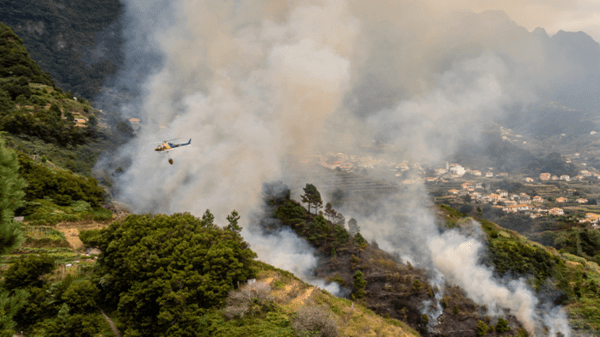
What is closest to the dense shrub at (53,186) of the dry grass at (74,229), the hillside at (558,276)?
the dry grass at (74,229)

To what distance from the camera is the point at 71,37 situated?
9044 centimetres

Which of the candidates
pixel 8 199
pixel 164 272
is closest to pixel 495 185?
pixel 164 272

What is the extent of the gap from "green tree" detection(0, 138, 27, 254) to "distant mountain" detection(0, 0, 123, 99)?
90.3 m

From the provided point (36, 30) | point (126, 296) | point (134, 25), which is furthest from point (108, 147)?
point (36, 30)

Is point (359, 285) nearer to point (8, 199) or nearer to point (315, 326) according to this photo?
point (315, 326)

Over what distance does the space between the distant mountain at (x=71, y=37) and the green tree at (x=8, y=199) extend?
296 feet

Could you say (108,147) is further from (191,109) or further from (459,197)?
(459,197)

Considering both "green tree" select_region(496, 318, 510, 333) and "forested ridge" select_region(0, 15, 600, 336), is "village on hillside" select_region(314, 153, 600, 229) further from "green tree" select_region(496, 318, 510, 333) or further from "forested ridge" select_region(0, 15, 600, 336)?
"green tree" select_region(496, 318, 510, 333)

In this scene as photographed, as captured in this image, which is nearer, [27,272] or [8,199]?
[8,199]

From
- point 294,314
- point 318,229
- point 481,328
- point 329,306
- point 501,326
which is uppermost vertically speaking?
point 318,229

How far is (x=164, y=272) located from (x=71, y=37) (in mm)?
115132

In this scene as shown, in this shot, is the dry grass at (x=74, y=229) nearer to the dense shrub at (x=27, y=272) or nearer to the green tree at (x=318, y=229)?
the dense shrub at (x=27, y=272)

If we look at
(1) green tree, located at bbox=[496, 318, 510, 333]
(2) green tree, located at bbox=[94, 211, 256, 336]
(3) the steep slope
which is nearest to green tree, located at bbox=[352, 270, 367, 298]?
(3) the steep slope

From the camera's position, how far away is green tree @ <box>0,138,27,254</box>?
27.2ft
